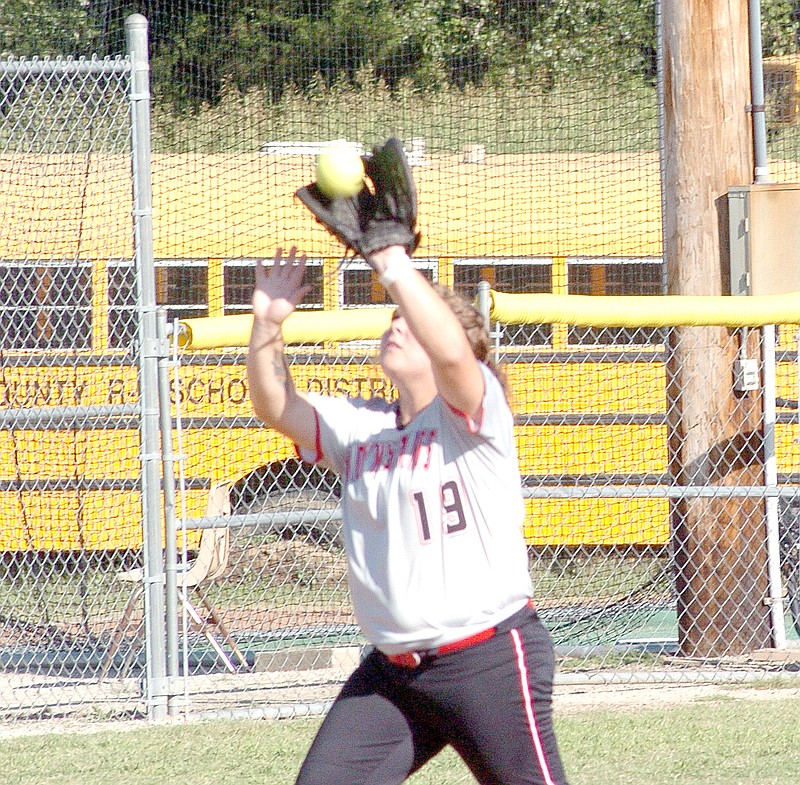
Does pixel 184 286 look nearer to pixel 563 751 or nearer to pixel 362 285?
pixel 362 285

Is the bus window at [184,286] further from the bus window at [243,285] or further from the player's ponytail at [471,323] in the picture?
the player's ponytail at [471,323]

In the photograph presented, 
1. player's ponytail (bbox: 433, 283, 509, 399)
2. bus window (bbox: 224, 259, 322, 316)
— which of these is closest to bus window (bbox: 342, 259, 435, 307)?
bus window (bbox: 224, 259, 322, 316)

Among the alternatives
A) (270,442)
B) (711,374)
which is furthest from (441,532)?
(270,442)

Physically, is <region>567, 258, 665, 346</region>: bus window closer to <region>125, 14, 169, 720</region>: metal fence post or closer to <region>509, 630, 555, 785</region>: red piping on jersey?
<region>125, 14, 169, 720</region>: metal fence post

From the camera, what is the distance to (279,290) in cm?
300

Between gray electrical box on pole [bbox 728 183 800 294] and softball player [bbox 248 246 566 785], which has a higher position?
gray electrical box on pole [bbox 728 183 800 294]

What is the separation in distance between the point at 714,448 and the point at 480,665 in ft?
12.8

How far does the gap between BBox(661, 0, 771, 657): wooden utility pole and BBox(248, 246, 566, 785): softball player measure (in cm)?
369

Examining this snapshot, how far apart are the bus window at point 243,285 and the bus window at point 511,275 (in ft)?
2.98

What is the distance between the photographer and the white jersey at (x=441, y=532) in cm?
280

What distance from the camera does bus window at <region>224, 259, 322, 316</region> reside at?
27.3ft

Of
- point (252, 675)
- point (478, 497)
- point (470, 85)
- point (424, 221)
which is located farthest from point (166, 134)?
point (478, 497)

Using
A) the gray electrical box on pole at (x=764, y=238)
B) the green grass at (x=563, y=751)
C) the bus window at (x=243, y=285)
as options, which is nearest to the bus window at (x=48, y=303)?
the bus window at (x=243, y=285)

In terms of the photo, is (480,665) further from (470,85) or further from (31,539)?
(470,85)
